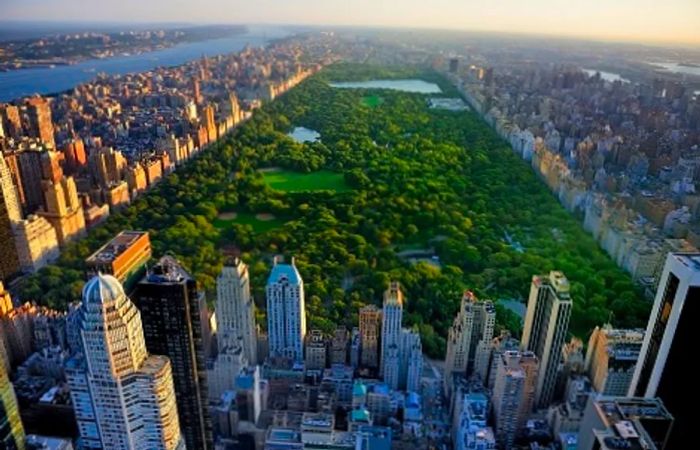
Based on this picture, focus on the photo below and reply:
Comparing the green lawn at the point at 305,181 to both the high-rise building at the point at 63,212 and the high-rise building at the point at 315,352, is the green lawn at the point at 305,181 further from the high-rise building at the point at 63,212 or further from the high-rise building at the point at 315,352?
the high-rise building at the point at 315,352

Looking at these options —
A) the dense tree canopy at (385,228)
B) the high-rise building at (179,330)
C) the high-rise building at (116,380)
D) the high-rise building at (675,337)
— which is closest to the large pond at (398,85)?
the dense tree canopy at (385,228)

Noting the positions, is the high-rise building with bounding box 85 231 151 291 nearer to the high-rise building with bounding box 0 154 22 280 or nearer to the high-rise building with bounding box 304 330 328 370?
the high-rise building with bounding box 304 330 328 370

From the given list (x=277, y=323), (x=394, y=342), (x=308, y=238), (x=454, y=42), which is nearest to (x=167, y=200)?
(x=308, y=238)

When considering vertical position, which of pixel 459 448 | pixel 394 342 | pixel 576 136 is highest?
pixel 576 136

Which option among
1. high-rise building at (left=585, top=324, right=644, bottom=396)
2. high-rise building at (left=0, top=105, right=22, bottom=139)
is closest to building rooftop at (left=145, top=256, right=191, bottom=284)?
high-rise building at (left=585, top=324, right=644, bottom=396)

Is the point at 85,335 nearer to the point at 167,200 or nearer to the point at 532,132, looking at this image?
the point at 167,200

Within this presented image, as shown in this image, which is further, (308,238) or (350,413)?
(308,238)
